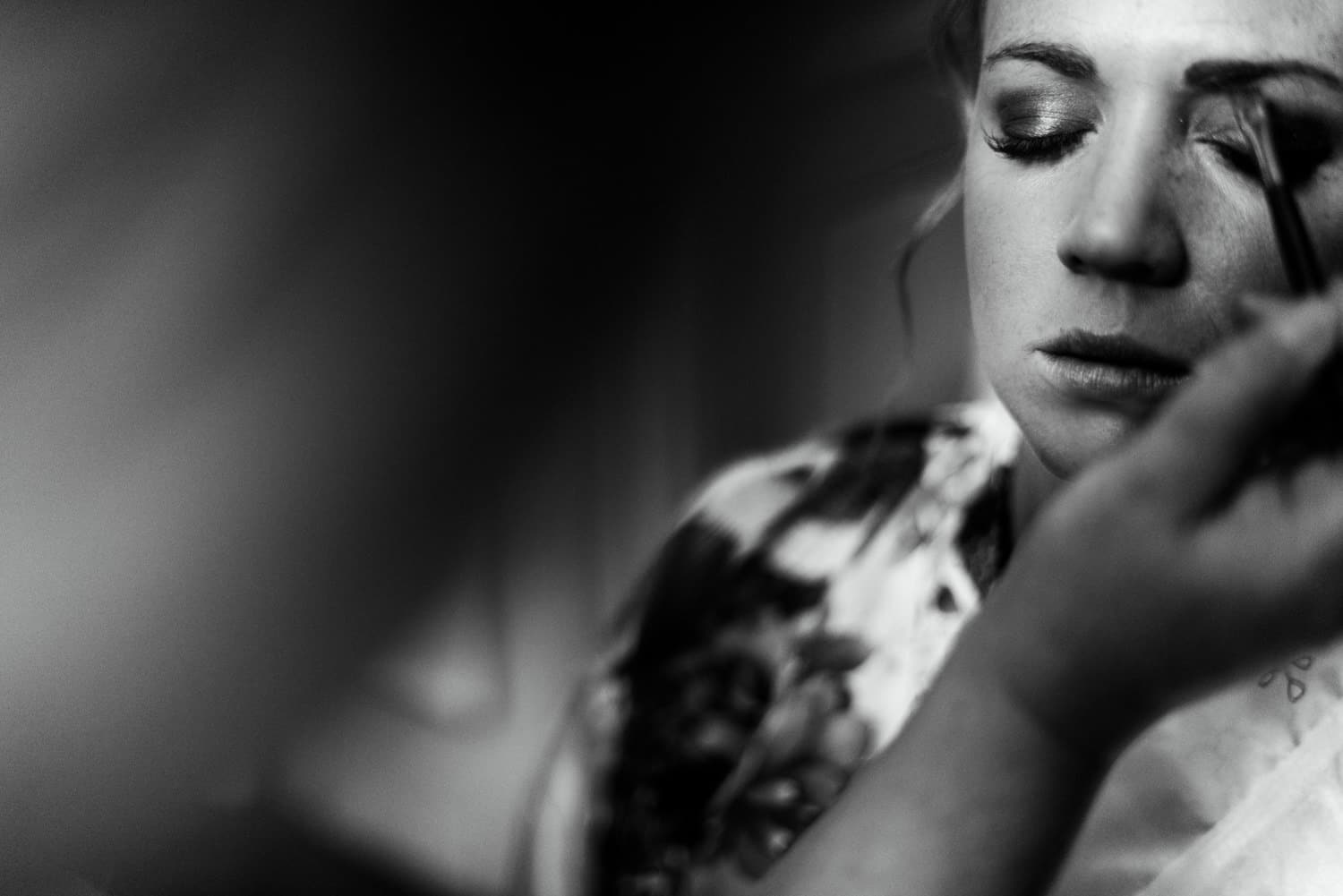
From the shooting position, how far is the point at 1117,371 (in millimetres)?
402

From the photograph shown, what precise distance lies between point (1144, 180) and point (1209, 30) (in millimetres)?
50

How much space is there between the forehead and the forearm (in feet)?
0.68

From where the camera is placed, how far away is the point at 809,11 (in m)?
0.72

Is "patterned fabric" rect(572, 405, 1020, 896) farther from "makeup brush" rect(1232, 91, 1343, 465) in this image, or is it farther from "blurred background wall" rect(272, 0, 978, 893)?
"makeup brush" rect(1232, 91, 1343, 465)

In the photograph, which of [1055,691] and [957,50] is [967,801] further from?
[957,50]

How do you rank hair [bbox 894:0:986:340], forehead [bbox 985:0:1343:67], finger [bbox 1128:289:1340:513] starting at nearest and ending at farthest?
finger [bbox 1128:289:1340:513] → forehead [bbox 985:0:1343:67] → hair [bbox 894:0:986:340]

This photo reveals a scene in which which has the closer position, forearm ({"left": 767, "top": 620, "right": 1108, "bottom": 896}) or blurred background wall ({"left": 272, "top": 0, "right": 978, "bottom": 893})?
forearm ({"left": 767, "top": 620, "right": 1108, "bottom": 896})

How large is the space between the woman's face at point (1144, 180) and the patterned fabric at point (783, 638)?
0.19 metres

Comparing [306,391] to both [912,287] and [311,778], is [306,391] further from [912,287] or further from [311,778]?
[912,287]

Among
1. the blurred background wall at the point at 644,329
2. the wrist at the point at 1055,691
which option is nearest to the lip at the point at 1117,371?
the wrist at the point at 1055,691

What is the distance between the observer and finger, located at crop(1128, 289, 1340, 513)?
0.83 feet

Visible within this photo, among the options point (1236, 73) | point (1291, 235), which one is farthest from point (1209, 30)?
point (1291, 235)

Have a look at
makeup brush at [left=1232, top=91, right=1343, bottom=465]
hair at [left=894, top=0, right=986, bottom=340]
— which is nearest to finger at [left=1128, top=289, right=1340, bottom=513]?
makeup brush at [left=1232, top=91, right=1343, bottom=465]

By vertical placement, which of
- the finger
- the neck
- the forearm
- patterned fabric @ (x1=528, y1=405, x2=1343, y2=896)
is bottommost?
patterned fabric @ (x1=528, y1=405, x2=1343, y2=896)
